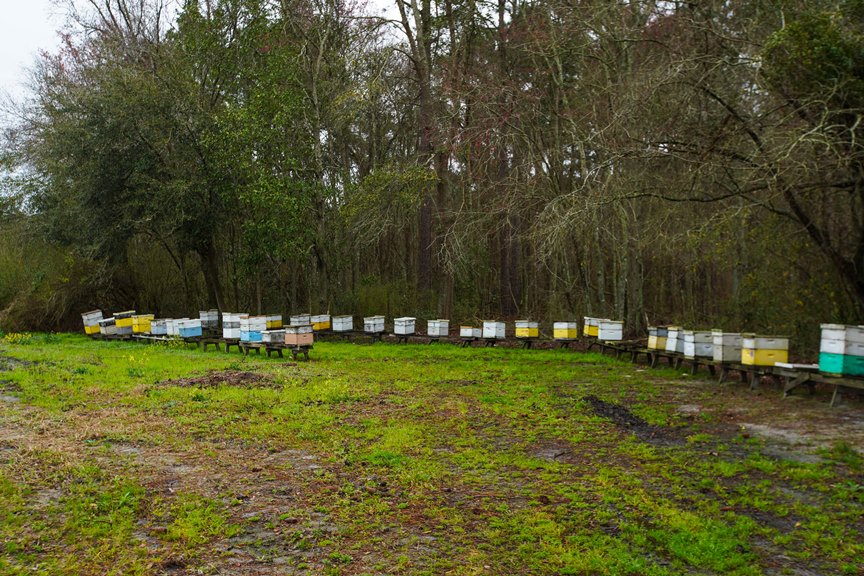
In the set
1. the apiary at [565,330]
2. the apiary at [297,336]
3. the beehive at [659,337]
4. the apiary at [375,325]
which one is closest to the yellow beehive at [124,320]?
the apiary at [375,325]

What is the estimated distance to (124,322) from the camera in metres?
20.6

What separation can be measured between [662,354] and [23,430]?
11.8 meters

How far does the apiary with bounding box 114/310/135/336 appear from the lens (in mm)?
20594

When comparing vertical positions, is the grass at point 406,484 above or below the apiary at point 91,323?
below

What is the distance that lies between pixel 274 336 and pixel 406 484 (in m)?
10.6

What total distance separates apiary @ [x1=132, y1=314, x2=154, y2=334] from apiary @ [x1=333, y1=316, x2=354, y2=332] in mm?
5683

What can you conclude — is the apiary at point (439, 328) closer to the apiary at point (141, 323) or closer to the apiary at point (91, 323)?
the apiary at point (141, 323)

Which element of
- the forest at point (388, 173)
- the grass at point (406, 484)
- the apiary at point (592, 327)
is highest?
the forest at point (388, 173)

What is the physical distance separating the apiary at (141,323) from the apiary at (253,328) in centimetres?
518

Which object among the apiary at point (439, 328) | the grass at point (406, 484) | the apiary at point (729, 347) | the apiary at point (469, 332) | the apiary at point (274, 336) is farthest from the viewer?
the apiary at point (439, 328)

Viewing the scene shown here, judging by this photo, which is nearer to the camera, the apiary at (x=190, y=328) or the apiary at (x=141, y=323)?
the apiary at (x=190, y=328)

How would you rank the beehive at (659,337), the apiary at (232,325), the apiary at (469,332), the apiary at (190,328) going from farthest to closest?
the apiary at (469,332) < the apiary at (190,328) < the apiary at (232,325) < the beehive at (659,337)

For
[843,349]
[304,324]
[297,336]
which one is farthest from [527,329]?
[843,349]

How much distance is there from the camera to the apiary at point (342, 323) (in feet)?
68.5
